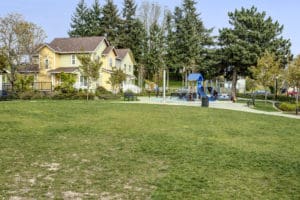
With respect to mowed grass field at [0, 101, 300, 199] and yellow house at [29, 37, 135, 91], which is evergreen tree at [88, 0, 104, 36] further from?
mowed grass field at [0, 101, 300, 199]

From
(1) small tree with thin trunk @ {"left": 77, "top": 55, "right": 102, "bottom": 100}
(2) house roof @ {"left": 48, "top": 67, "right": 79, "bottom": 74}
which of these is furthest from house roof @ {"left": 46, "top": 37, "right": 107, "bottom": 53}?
(1) small tree with thin trunk @ {"left": 77, "top": 55, "right": 102, "bottom": 100}

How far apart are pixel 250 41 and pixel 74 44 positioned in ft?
71.3

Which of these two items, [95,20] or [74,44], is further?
[95,20]

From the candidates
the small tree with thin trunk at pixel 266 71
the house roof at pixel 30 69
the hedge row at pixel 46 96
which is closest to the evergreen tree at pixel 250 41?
the small tree with thin trunk at pixel 266 71

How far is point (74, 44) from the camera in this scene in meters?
46.0

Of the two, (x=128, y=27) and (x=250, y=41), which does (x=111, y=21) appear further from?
(x=250, y=41)

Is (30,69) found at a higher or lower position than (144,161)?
higher

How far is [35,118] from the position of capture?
14.7 m

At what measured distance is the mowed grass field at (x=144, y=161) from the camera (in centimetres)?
595

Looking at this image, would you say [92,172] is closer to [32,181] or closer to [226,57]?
[32,181]

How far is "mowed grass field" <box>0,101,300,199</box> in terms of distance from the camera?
5945mm

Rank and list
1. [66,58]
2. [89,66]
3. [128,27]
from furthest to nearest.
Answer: [128,27] < [66,58] < [89,66]

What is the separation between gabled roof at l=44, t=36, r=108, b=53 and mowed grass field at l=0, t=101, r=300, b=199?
32.1 meters

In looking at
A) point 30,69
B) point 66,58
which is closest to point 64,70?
point 66,58
